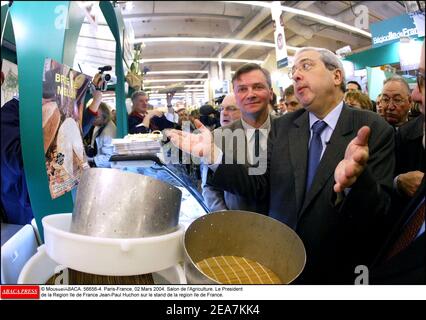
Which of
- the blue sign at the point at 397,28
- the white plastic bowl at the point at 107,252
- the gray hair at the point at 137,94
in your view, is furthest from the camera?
the gray hair at the point at 137,94

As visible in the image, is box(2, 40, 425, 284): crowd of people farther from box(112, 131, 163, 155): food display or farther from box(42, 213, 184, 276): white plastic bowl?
box(42, 213, 184, 276): white plastic bowl

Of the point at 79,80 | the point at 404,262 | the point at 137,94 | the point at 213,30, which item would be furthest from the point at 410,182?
the point at 79,80

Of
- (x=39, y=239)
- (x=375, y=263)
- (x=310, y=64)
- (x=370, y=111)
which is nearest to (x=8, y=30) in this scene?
(x=39, y=239)

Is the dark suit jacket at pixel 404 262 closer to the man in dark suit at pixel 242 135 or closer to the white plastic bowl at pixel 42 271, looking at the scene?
the man in dark suit at pixel 242 135

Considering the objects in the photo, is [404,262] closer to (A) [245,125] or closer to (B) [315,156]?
(B) [315,156]

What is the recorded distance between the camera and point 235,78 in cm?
70

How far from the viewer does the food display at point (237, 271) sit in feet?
2.22

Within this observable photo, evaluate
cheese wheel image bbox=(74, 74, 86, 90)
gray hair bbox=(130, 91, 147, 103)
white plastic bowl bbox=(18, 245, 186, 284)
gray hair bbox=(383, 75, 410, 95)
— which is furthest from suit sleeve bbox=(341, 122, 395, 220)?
cheese wheel image bbox=(74, 74, 86, 90)

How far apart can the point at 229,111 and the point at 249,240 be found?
290 millimetres

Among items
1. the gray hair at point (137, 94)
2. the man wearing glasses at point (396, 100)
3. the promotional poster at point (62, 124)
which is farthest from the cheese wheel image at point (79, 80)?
the man wearing glasses at point (396, 100)

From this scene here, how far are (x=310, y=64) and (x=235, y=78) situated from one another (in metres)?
0.16

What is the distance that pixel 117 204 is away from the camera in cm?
55

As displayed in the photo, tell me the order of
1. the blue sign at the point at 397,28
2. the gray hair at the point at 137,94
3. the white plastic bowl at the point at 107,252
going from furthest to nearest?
the gray hair at the point at 137,94 < the blue sign at the point at 397,28 < the white plastic bowl at the point at 107,252

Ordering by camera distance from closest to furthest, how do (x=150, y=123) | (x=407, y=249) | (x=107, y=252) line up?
(x=107, y=252) < (x=407, y=249) < (x=150, y=123)
